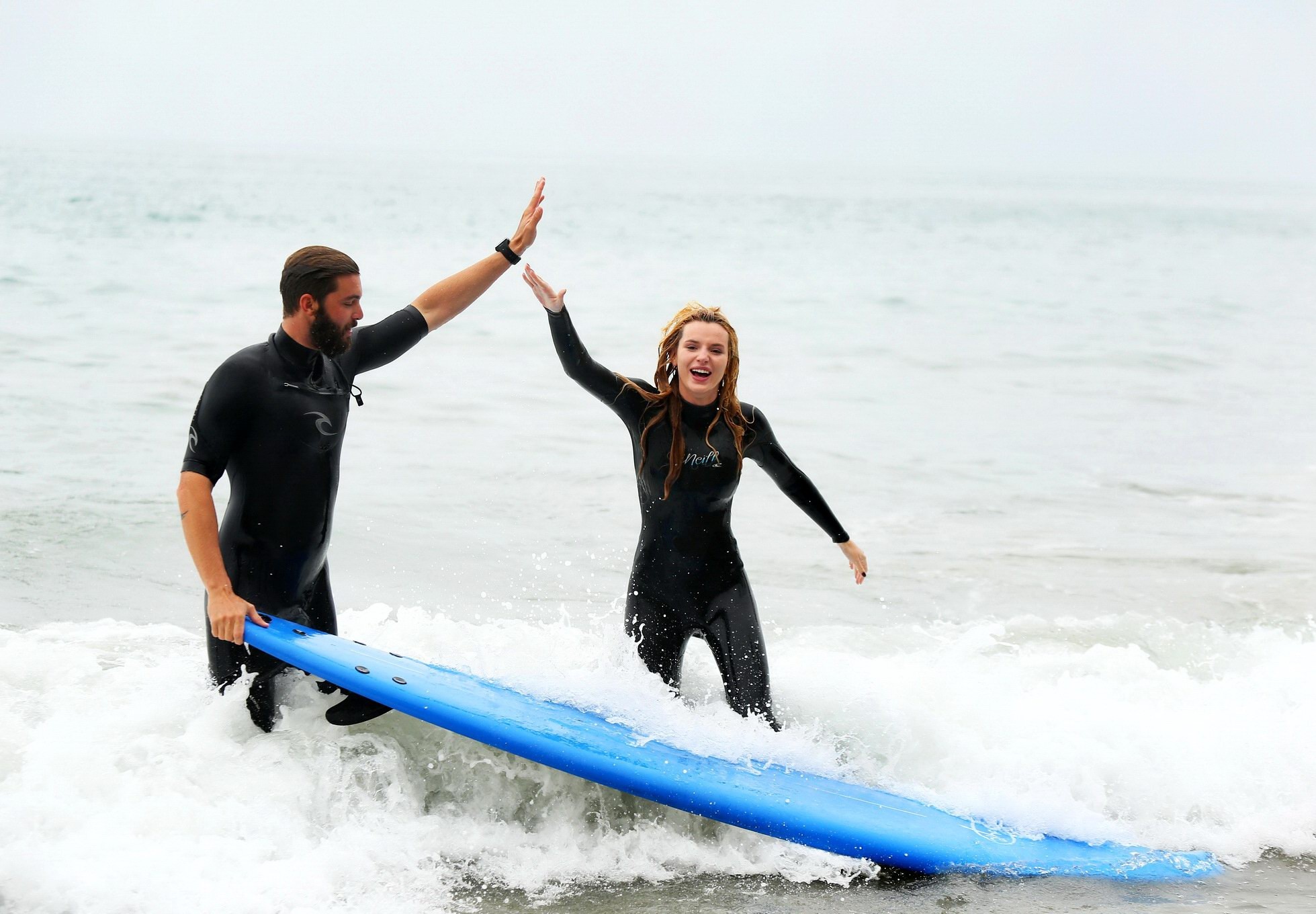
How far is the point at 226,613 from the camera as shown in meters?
3.74

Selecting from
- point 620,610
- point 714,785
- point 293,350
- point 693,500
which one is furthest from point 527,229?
point 620,610

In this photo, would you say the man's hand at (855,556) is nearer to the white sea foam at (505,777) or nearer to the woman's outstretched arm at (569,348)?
the white sea foam at (505,777)

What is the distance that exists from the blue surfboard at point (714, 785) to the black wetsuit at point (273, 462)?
0.55 ft

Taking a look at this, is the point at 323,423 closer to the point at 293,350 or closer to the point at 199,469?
the point at 293,350

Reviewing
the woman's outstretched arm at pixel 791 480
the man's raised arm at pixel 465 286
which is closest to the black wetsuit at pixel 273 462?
the man's raised arm at pixel 465 286

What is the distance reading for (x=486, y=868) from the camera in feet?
12.7

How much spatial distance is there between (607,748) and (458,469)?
6.44 m

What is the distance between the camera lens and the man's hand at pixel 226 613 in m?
3.74

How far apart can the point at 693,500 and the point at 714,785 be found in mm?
1013

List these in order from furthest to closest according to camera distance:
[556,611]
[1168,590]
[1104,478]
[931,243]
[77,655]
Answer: [931,243]
[1104,478]
[1168,590]
[556,611]
[77,655]

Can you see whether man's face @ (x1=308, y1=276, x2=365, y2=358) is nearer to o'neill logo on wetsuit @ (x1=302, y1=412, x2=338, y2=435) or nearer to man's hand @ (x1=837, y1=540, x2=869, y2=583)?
o'neill logo on wetsuit @ (x1=302, y1=412, x2=338, y2=435)

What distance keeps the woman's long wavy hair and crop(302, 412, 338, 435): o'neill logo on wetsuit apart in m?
1.04

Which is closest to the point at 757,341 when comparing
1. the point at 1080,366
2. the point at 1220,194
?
the point at 1080,366

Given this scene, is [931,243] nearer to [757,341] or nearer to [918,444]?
[757,341]
